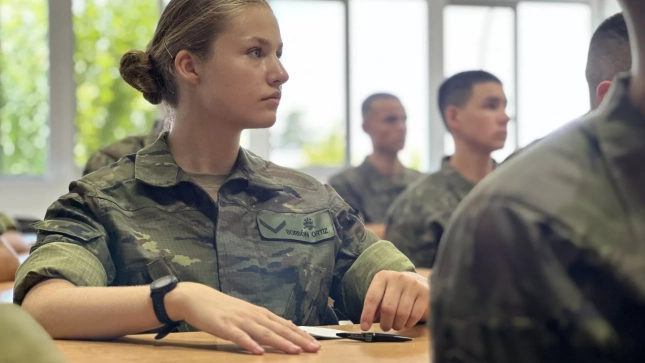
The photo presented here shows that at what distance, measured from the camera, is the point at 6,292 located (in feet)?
6.40

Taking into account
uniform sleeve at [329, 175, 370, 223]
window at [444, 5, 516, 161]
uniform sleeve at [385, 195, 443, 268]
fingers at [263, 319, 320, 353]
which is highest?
window at [444, 5, 516, 161]

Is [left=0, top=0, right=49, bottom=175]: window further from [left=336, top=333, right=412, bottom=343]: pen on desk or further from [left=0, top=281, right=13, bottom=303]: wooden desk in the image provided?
[left=336, top=333, right=412, bottom=343]: pen on desk

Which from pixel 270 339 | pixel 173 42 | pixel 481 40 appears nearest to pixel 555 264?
pixel 270 339

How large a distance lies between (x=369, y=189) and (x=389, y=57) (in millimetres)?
1593

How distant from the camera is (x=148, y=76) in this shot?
1906 millimetres

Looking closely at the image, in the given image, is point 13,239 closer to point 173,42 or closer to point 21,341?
point 173,42

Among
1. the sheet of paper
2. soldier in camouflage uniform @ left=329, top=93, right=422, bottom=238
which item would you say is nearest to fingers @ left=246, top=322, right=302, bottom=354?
the sheet of paper

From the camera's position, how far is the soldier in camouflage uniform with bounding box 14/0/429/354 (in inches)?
60.5

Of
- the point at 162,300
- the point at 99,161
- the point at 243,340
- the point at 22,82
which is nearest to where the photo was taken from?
the point at 243,340

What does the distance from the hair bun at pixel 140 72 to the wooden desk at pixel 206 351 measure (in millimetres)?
709

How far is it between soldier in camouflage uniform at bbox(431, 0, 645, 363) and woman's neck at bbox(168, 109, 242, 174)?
4.26 feet

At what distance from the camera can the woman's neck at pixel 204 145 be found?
1.82 meters

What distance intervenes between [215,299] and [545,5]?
6.90 metres

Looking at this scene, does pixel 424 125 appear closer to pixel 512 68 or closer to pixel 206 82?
pixel 512 68
